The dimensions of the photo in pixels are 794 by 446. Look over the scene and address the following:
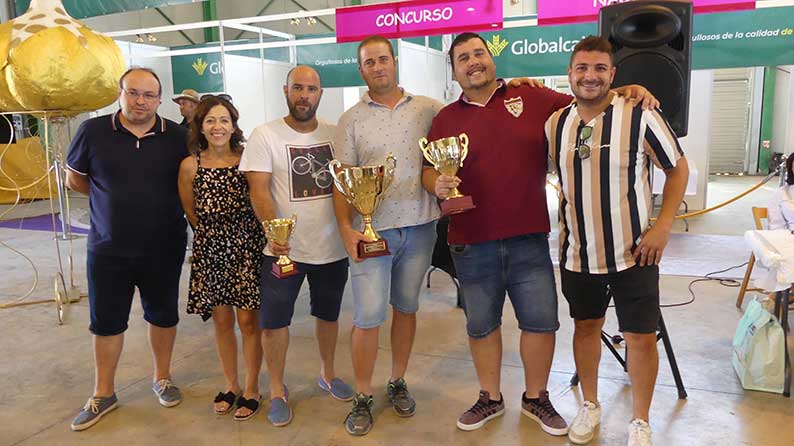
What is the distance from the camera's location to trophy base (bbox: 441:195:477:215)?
2172mm

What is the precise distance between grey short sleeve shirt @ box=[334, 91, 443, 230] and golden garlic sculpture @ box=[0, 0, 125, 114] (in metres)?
2.00

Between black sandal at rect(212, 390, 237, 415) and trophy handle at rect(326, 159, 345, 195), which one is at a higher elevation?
trophy handle at rect(326, 159, 345, 195)

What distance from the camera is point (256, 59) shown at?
843 cm

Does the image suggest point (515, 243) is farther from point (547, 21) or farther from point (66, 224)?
point (66, 224)

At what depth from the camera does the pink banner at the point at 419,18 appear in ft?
15.8

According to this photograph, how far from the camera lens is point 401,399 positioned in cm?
279

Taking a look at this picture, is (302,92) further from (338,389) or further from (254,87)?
(254,87)

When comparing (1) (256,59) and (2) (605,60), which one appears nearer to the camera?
(2) (605,60)

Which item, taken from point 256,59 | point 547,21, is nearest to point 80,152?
point 547,21

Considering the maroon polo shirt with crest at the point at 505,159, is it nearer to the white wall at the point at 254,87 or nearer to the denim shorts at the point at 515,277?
the denim shorts at the point at 515,277

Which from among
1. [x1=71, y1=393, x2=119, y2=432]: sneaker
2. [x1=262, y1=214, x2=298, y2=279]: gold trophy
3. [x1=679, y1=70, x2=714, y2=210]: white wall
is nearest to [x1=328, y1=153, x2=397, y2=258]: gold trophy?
[x1=262, y1=214, x2=298, y2=279]: gold trophy

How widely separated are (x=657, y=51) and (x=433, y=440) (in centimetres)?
188

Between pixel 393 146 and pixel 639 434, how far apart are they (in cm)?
145

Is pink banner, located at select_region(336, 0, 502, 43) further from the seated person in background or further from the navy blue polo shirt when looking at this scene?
the navy blue polo shirt
